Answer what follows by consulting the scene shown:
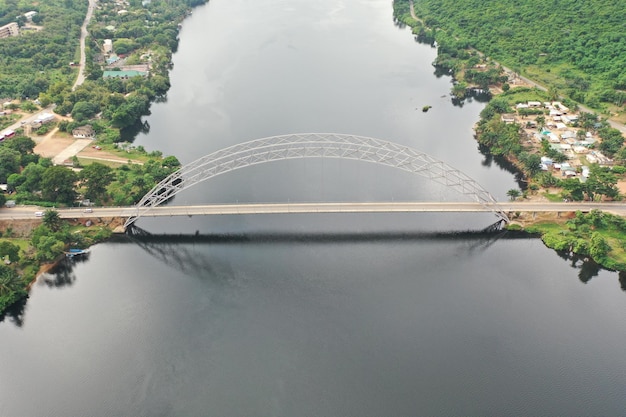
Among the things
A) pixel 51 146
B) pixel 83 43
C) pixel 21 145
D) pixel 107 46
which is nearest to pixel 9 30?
pixel 83 43

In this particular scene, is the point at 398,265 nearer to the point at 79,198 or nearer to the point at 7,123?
the point at 79,198

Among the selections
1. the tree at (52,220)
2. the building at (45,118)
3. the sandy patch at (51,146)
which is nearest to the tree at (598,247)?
the tree at (52,220)

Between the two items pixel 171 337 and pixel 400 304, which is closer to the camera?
pixel 171 337

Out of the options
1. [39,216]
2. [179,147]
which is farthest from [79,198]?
[179,147]

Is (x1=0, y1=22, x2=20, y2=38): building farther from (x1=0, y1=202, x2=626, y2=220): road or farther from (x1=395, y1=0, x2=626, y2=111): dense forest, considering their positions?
(x1=395, y1=0, x2=626, y2=111): dense forest

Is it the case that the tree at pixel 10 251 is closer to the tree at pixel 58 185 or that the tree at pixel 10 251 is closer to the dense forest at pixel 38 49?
the tree at pixel 58 185
